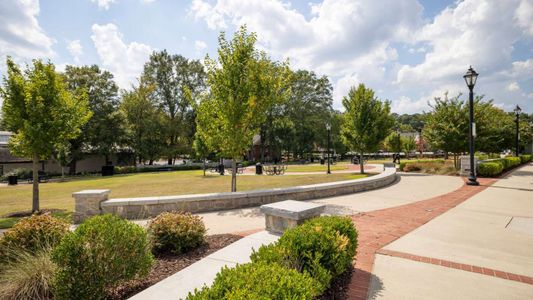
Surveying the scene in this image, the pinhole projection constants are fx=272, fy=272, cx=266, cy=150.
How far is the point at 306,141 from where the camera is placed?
172 ft

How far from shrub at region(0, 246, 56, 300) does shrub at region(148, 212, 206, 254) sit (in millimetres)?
1555

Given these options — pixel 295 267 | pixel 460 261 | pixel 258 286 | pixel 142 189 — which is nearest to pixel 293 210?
pixel 295 267

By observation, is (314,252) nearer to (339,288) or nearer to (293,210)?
(339,288)

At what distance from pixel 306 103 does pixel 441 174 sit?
3470 centimetres

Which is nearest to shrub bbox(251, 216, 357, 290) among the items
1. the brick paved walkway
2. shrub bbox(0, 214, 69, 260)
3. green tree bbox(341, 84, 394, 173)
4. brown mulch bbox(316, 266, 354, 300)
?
brown mulch bbox(316, 266, 354, 300)

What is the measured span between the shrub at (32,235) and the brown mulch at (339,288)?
4484 mm

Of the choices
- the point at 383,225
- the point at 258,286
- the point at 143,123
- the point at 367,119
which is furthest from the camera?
the point at 143,123

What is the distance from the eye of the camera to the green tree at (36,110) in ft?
31.5

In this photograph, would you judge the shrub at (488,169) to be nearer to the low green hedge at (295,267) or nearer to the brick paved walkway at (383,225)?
the brick paved walkway at (383,225)

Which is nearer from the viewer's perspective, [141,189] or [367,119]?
[141,189]

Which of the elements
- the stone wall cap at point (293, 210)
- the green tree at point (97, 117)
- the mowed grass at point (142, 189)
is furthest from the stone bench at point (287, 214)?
the green tree at point (97, 117)

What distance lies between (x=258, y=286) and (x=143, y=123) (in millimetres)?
40941

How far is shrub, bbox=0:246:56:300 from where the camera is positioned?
144 inches

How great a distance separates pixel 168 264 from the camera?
4.77 meters
